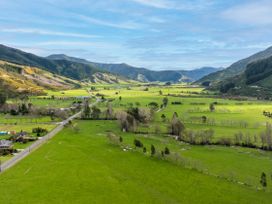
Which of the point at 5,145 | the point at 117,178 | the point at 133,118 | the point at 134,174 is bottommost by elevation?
the point at 117,178

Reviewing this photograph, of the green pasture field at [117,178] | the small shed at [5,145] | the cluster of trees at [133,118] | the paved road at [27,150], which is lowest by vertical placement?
the green pasture field at [117,178]

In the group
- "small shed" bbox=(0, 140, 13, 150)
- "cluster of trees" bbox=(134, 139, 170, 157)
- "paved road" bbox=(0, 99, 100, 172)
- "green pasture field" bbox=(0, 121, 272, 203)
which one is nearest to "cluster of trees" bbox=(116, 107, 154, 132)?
"paved road" bbox=(0, 99, 100, 172)

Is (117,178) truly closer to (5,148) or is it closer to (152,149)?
(152,149)

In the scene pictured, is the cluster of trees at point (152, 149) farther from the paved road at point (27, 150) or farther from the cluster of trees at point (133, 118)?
the paved road at point (27, 150)

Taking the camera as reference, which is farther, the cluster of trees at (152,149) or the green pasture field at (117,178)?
the cluster of trees at (152,149)

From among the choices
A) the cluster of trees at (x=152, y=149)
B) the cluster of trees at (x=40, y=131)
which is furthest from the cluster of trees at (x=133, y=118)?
the cluster of trees at (x=40, y=131)

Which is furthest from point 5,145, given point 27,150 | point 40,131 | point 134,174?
point 134,174

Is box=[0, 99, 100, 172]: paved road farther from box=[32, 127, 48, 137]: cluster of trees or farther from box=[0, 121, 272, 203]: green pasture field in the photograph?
box=[32, 127, 48, 137]: cluster of trees

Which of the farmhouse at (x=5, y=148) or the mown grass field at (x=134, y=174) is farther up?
the farmhouse at (x=5, y=148)
